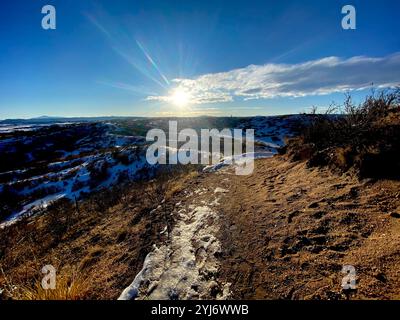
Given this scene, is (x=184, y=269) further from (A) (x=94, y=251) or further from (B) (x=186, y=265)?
(A) (x=94, y=251)

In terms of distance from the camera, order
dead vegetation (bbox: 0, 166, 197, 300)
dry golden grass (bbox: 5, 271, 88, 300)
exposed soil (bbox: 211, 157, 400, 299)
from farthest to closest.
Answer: dead vegetation (bbox: 0, 166, 197, 300)
dry golden grass (bbox: 5, 271, 88, 300)
exposed soil (bbox: 211, 157, 400, 299)

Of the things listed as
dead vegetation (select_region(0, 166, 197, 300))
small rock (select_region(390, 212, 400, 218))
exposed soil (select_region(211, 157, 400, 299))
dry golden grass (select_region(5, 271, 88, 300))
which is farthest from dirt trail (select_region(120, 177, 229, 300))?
small rock (select_region(390, 212, 400, 218))

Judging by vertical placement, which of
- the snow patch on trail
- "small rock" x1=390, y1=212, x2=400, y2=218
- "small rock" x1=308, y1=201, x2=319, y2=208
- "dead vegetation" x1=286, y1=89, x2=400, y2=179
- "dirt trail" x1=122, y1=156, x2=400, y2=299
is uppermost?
"dead vegetation" x1=286, y1=89, x2=400, y2=179

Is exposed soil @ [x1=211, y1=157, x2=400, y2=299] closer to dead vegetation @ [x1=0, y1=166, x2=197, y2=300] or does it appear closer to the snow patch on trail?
the snow patch on trail

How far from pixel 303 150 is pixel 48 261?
9980 mm

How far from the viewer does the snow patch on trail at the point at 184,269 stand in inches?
149

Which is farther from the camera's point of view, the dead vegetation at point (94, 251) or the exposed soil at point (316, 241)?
the dead vegetation at point (94, 251)

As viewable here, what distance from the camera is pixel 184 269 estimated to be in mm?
4422

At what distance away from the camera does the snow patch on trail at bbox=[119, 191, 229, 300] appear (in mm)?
3777

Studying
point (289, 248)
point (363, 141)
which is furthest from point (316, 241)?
point (363, 141)

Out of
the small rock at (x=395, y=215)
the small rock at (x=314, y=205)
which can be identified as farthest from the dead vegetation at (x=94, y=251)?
the small rock at (x=395, y=215)

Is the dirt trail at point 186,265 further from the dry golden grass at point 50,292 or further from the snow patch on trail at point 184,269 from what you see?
the dry golden grass at point 50,292
